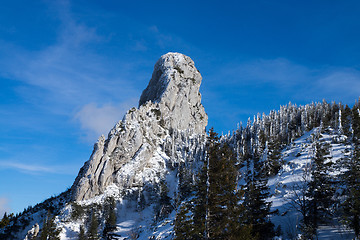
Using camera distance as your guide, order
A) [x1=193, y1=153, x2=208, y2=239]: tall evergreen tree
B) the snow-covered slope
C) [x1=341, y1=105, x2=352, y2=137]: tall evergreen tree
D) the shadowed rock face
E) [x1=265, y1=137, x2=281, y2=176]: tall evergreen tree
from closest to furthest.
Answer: [x1=193, y1=153, x2=208, y2=239]: tall evergreen tree < the snow-covered slope < [x1=265, y1=137, x2=281, y2=176]: tall evergreen tree < [x1=341, y1=105, x2=352, y2=137]: tall evergreen tree < the shadowed rock face

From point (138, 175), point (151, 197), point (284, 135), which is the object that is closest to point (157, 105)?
point (138, 175)

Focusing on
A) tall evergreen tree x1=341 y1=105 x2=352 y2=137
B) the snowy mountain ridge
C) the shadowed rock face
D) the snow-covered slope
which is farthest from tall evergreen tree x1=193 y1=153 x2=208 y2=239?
the shadowed rock face

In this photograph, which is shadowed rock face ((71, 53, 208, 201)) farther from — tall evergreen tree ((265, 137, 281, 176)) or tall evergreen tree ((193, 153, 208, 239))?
tall evergreen tree ((193, 153, 208, 239))

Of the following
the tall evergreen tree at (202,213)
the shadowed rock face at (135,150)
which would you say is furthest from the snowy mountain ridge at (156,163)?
the tall evergreen tree at (202,213)

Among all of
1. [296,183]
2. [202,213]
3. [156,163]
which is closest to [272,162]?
[296,183]

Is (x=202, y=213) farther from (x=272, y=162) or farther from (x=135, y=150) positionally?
(x=135, y=150)

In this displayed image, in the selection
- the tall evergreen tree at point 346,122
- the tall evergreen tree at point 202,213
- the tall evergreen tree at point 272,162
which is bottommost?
the tall evergreen tree at point 202,213

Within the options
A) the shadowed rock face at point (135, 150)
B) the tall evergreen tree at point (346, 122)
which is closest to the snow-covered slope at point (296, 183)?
the tall evergreen tree at point (346, 122)

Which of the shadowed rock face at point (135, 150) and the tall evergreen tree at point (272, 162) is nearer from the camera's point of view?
the tall evergreen tree at point (272, 162)

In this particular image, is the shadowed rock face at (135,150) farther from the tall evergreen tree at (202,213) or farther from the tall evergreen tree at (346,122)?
the tall evergreen tree at (202,213)

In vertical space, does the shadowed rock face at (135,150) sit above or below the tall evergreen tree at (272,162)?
above

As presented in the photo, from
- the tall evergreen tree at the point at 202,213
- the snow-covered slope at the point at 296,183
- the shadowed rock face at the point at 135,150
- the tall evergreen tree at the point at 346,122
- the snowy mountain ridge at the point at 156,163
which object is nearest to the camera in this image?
the tall evergreen tree at the point at 202,213

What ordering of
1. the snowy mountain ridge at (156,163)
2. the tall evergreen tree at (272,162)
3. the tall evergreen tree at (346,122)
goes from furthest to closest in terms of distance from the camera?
the tall evergreen tree at (346,122) → the snowy mountain ridge at (156,163) → the tall evergreen tree at (272,162)

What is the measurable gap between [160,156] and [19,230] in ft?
252
